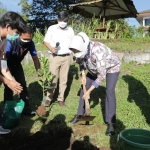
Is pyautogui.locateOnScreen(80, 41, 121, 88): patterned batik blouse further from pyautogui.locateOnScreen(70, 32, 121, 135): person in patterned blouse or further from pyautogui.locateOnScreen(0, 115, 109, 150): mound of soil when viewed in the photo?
pyautogui.locateOnScreen(0, 115, 109, 150): mound of soil

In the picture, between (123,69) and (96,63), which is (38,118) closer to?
(96,63)

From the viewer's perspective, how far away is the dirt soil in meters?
3.35

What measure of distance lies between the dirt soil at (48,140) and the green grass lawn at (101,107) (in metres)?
0.05

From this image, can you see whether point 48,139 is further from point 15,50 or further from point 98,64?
point 15,50

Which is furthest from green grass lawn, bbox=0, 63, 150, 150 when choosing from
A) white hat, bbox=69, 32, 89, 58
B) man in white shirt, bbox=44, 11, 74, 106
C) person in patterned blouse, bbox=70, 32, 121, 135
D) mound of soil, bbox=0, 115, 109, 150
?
white hat, bbox=69, 32, 89, 58

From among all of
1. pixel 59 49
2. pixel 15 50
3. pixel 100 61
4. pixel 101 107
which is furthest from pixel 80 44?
pixel 101 107

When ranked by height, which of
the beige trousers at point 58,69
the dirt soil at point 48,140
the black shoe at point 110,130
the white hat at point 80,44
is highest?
the white hat at point 80,44

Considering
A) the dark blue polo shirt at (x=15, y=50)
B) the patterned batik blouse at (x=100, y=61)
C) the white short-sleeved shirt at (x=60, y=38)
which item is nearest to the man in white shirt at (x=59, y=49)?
the white short-sleeved shirt at (x=60, y=38)

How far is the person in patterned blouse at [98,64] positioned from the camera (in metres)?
3.13

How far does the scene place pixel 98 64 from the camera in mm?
3238

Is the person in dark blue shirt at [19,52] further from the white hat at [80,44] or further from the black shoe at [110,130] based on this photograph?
the black shoe at [110,130]

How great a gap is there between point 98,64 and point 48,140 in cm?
137

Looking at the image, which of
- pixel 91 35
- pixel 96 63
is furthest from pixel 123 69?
pixel 96 63

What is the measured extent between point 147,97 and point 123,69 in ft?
5.74
